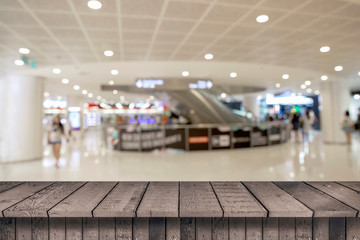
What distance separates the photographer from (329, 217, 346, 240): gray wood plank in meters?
1.48

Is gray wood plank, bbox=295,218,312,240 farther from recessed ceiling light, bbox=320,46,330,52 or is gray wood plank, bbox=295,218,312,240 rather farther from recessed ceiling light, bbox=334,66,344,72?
recessed ceiling light, bbox=334,66,344,72

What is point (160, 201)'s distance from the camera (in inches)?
56.7

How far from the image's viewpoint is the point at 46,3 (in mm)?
3322

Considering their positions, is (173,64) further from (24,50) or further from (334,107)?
(334,107)

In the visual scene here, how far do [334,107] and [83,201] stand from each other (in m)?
13.0

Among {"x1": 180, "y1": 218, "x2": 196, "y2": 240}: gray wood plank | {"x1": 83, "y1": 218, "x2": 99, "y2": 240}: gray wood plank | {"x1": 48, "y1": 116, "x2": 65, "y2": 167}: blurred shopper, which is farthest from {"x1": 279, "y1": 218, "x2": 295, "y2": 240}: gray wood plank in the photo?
{"x1": 48, "y1": 116, "x2": 65, "y2": 167}: blurred shopper

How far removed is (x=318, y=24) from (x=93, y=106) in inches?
1039

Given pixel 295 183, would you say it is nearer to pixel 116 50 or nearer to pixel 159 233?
pixel 159 233

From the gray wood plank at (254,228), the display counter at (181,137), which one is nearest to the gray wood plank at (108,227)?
the gray wood plank at (254,228)

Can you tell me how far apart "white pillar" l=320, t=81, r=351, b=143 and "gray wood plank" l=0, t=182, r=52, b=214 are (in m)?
12.8

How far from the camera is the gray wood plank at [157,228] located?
1.49 m

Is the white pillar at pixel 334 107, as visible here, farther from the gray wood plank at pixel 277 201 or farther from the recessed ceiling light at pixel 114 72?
the gray wood plank at pixel 277 201

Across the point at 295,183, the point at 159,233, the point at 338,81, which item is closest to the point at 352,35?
the point at 295,183

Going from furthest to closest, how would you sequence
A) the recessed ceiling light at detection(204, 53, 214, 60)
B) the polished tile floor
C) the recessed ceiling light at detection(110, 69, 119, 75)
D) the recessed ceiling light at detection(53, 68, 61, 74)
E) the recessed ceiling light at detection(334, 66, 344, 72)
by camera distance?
the recessed ceiling light at detection(110, 69, 119, 75) → the recessed ceiling light at detection(334, 66, 344, 72) → the recessed ceiling light at detection(53, 68, 61, 74) → the recessed ceiling light at detection(204, 53, 214, 60) → the polished tile floor
